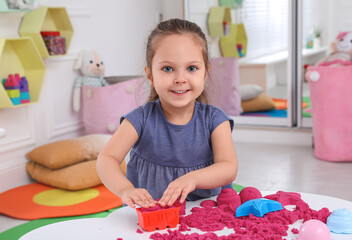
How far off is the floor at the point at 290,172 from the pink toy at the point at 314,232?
5.20 ft

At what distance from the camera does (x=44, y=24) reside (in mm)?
2939

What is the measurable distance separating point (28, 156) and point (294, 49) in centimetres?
203

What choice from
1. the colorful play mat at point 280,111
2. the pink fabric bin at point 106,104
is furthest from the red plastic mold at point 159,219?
the colorful play mat at point 280,111

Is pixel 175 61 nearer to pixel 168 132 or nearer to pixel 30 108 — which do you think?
pixel 168 132

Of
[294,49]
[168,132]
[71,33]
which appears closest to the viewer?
[168,132]

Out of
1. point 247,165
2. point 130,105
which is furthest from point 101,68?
point 247,165

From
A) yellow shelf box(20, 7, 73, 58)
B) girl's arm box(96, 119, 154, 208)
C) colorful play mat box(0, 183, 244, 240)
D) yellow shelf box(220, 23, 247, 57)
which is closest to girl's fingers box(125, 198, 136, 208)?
girl's arm box(96, 119, 154, 208)

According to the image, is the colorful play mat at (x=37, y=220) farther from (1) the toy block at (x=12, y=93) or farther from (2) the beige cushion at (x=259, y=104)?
(2) the beige cushion at (x=259, y=104)

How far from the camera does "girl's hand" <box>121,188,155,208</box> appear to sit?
0.97 m

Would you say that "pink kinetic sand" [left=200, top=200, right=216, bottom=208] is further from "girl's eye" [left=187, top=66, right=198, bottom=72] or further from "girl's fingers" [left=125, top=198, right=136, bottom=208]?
"girl's eye" [left=187, top=66, right=198, bottom=72]

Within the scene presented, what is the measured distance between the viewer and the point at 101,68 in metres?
3.14

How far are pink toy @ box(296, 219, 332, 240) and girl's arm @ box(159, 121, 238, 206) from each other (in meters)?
0.26

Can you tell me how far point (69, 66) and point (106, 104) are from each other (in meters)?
0.35

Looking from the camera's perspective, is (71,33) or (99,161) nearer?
(99,161)
